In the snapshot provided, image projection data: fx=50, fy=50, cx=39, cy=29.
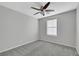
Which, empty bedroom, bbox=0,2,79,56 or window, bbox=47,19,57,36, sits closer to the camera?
empty bedroom, bbox=0,2,79,56

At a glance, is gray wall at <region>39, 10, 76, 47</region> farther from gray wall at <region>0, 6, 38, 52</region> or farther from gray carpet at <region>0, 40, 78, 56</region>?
gray wall at <region>0, 6, 38, 52</region>

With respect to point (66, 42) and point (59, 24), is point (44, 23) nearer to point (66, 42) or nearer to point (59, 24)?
point (59, 24)

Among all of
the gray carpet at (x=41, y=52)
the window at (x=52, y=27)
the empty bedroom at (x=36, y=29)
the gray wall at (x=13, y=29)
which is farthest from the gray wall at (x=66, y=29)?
the gray wall at (x=13, y=29)

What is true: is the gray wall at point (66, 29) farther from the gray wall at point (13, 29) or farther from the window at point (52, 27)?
the gray wall at point (13, 29)

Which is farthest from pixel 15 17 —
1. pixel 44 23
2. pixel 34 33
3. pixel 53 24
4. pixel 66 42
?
pixel 66 42

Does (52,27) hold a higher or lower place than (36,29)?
higher

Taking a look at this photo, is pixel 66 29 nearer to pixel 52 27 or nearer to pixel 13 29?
pixel 52 27

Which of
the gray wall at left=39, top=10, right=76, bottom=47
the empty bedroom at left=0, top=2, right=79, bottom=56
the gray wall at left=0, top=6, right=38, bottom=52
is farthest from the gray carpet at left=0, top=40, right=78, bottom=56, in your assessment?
the gray wall at left=39, top=10, right=76, bottom=47

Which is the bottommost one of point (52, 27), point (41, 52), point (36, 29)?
point (41, 52)

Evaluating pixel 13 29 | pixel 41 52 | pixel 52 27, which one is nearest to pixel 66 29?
pixel 52 27

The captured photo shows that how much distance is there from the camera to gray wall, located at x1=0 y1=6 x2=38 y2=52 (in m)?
2.69

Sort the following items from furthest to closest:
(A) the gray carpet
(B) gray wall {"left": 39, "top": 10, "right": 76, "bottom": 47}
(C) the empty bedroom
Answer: (B) gray wall {"left": 39, "top": 10, "right": 76, "bottom": 47}
(C) the empty bedroom
(A) the gray carpet

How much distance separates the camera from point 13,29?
3.18 meters

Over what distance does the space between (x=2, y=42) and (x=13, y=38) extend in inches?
24.5
